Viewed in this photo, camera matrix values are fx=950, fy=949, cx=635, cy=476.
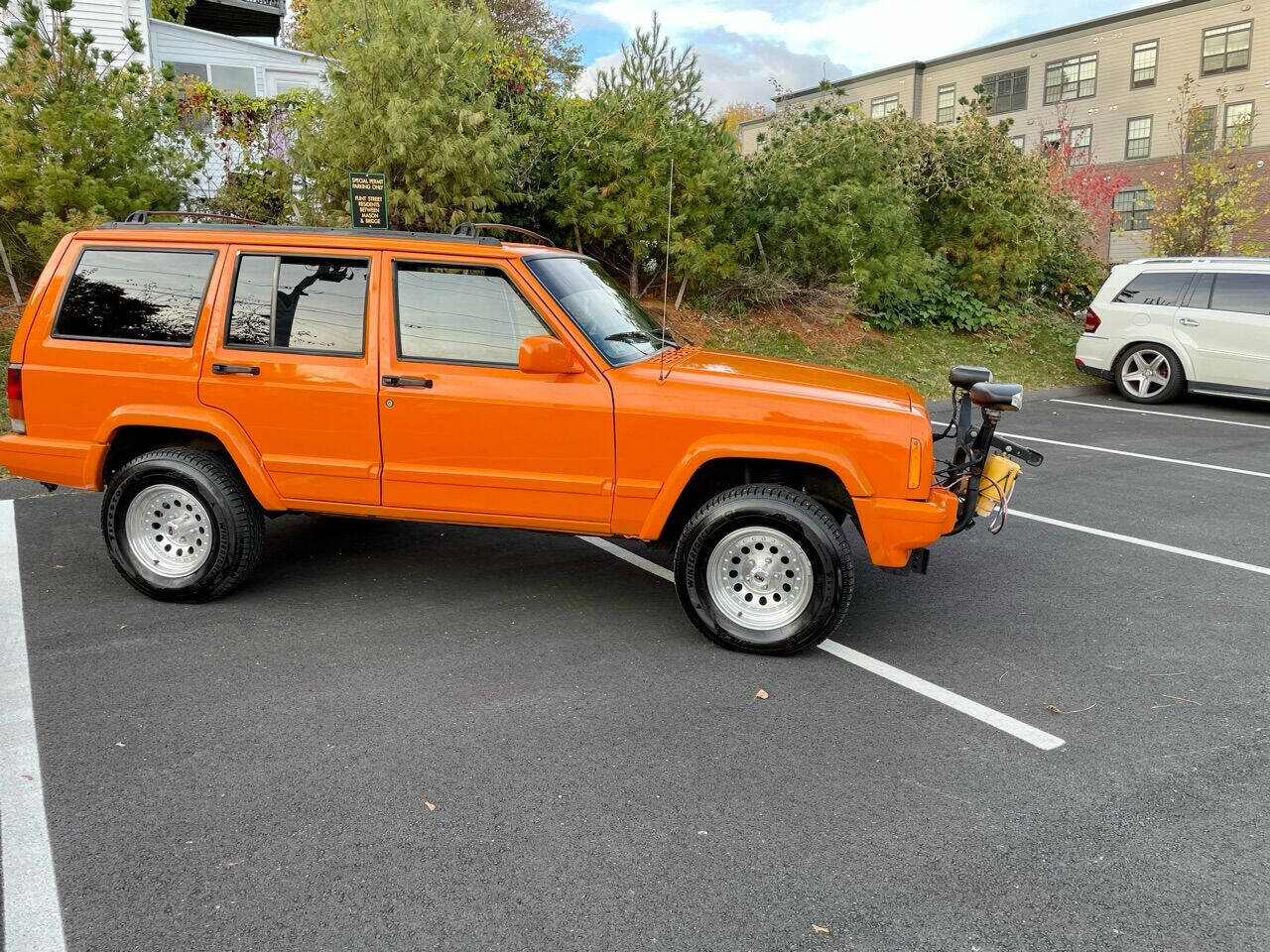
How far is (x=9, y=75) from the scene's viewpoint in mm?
9562

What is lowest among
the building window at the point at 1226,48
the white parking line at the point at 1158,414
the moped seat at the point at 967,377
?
the white parking line at the point at 1158,414

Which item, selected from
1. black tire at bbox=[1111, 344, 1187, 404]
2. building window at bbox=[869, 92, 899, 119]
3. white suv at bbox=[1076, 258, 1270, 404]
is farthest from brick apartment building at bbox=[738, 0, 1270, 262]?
black tire at bbox=[1111, 344, 1187, 404]

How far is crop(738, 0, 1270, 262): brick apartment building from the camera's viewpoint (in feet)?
110

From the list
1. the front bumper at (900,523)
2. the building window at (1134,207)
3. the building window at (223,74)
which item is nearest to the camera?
the front bumper at (900,523)

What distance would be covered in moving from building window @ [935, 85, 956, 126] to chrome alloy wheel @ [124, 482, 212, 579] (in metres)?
45.4

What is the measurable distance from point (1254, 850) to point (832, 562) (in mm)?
1853

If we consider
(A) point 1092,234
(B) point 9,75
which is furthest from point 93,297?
(A) point 1092,234

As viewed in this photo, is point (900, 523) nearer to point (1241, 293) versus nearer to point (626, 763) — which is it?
point (626, 763)

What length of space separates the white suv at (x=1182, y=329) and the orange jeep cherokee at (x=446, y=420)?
8615 mm

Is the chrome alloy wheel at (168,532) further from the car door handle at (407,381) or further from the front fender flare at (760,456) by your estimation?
the front fender flare at (760,456)

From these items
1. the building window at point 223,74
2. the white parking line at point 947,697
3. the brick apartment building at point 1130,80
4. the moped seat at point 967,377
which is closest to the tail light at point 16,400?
the white parking line at point 947,697

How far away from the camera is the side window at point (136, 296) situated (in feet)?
16.0

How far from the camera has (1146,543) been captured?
6398mm

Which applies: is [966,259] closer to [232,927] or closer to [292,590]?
[292,590]
